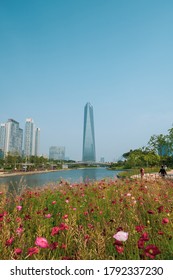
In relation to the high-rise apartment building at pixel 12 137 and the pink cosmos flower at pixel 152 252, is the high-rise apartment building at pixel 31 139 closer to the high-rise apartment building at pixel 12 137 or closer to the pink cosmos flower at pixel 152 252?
the high-rise apartment building at pixel 12 137

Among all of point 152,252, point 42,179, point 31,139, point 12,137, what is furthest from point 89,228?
point 31,139

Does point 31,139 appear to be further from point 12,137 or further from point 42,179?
point 42,179

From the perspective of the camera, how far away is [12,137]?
145 m

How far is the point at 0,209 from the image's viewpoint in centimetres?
404

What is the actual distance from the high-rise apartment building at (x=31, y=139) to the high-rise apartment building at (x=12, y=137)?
12831 mm

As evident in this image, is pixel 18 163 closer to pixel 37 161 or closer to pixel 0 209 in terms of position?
pixel 37 161

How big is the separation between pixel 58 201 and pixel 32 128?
562ft

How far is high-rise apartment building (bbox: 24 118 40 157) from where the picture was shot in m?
164

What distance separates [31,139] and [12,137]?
957 inches

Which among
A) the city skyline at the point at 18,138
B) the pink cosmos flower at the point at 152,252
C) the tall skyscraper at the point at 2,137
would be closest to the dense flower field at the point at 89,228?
the pink cosmos flower at the point at 152,252

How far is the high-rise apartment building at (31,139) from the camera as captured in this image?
6442 inches

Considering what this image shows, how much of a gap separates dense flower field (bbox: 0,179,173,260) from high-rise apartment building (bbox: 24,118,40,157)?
16171 cm
